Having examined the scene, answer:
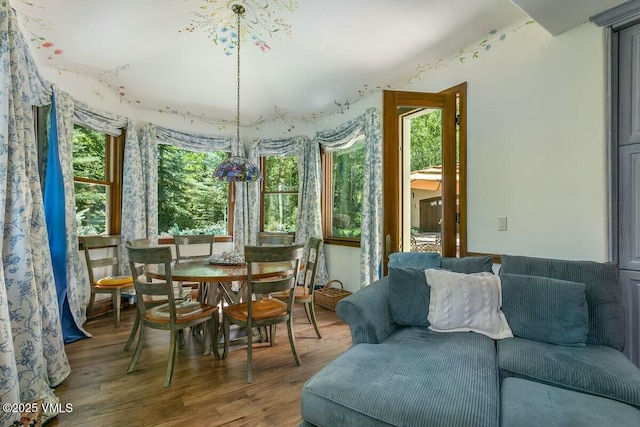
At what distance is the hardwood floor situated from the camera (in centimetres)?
176

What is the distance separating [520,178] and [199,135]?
3.98m

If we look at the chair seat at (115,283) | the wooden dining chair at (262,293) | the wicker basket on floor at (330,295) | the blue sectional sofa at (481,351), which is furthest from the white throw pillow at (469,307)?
the chair seat at (115,283)

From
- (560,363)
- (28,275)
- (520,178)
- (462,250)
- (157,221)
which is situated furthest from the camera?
(157,221)

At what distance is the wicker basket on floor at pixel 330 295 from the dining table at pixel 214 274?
1.25m

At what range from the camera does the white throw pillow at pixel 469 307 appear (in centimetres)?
183

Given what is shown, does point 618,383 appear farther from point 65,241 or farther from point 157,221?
point 157,221

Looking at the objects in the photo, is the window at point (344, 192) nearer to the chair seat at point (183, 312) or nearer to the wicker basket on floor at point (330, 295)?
the wicker basket on floor at point (330, 295)

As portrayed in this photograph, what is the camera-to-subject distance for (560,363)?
1.43m

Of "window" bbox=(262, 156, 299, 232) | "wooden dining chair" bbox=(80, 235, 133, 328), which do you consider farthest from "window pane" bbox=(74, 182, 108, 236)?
"window" bbox=(262, 156, 299, 232)

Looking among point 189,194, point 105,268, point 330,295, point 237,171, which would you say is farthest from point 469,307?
point 189,194

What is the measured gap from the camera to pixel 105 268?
3.75 m

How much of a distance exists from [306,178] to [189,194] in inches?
67.9

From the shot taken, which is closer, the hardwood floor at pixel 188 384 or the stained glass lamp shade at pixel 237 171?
the hardwood floor at pixel 188 384

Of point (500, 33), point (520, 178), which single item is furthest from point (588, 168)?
point (500, 33)
